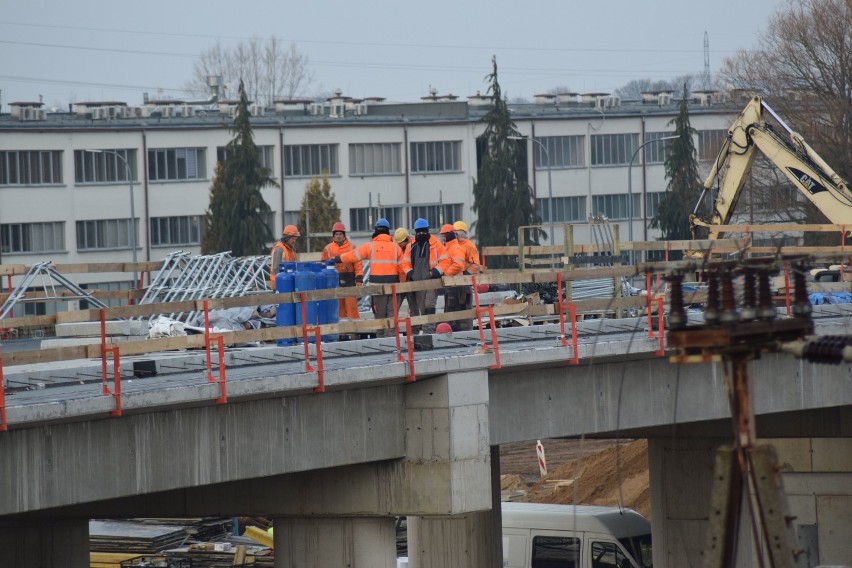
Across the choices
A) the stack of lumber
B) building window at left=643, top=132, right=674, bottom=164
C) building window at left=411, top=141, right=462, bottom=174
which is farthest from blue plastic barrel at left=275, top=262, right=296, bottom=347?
building window at left=643, top=132, right=674, bottom=164

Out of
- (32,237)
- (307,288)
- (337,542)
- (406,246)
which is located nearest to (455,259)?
(406,246)

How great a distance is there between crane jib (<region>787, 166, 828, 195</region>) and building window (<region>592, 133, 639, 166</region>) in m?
51.5

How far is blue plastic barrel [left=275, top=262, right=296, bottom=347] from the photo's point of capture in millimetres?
20906

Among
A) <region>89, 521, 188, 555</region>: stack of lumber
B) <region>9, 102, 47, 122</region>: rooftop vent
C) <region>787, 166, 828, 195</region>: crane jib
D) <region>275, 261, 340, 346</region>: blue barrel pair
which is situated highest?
<region>9, 102, 47, 122</region>: rooftop vent

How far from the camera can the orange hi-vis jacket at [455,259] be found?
23000 mm

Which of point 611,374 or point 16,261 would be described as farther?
point 16,261

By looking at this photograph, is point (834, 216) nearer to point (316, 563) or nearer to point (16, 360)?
point (316, 563)


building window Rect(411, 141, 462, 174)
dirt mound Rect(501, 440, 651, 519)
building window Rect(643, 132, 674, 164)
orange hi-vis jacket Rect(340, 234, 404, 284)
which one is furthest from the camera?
building window Rect(643, 132, 674, 164)

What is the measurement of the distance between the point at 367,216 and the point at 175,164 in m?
10.5

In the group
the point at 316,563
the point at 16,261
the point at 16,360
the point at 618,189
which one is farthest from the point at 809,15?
the point at 16,360

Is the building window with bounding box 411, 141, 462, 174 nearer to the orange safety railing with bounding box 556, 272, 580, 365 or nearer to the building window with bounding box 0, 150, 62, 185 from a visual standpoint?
the building window with bounding box 0, 150, 62, 185

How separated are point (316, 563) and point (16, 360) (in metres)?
6.06

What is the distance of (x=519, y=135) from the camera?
246 ft

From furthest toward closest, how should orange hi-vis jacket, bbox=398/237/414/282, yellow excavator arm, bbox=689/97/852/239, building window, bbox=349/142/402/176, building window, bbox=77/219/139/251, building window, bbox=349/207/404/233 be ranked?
building window, bbox=349/207/404/233, building window, bbox=349/142/402/176, building window, bbox=77/219/139/251, yellow excavator arm, bbox=689/97/852/239, orange hi-vis jacket, bbox=398/237/414/282
